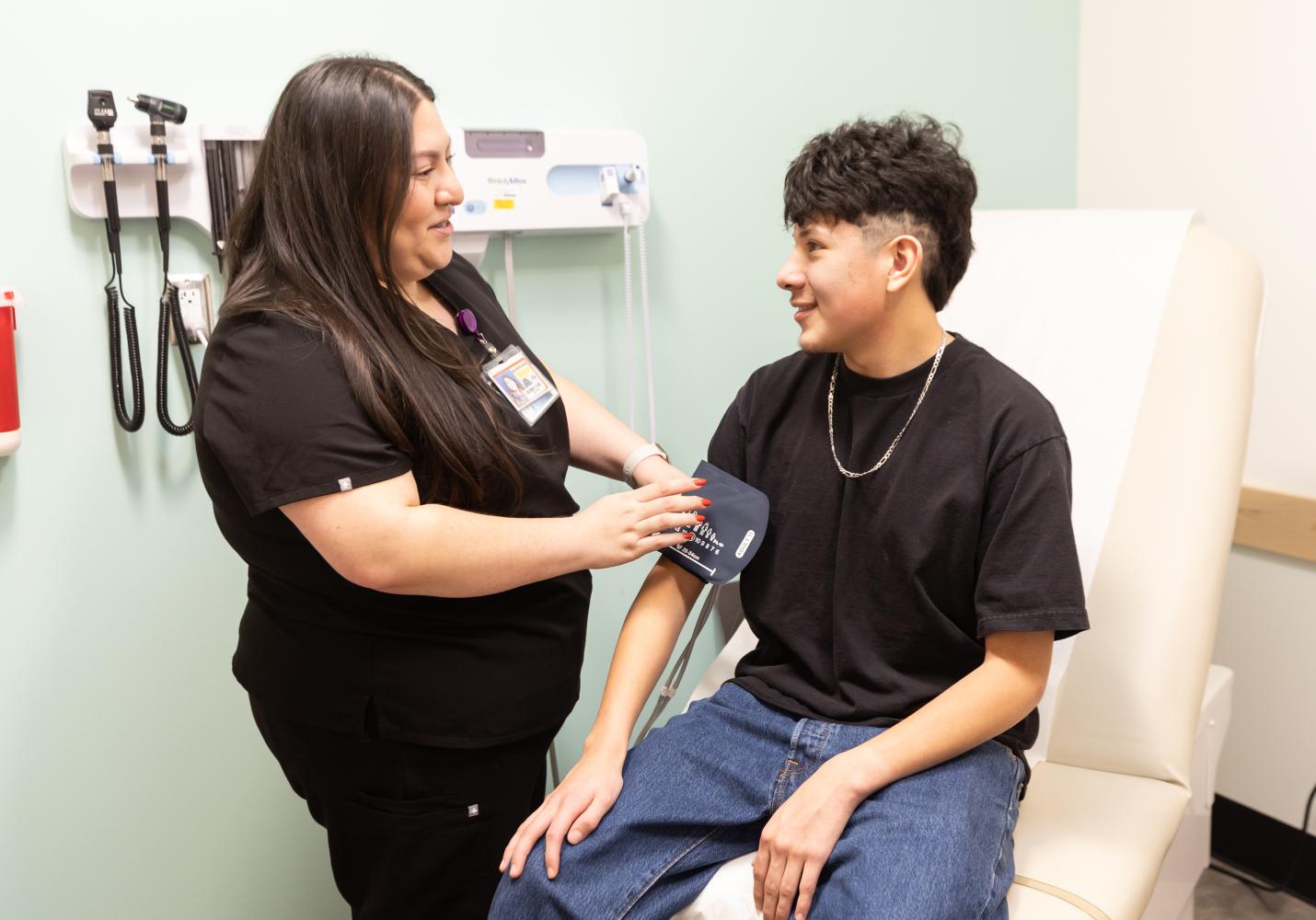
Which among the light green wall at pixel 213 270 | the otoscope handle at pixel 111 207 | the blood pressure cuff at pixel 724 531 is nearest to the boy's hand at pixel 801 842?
the blood pressure cuff at pixel 724 531

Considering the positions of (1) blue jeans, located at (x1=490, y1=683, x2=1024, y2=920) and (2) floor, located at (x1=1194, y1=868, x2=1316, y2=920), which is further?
(2) floor, located at (x1=1194, y1=868, x2=1316, y2=920)

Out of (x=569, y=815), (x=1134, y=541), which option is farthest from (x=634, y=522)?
(x=1134, y=541)

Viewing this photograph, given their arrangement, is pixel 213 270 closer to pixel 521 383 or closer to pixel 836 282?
pixel 521 383

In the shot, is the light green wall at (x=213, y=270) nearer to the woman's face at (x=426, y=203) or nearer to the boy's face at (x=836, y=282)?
the woman's face at (x=426, y=203)

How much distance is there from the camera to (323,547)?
1.14 m

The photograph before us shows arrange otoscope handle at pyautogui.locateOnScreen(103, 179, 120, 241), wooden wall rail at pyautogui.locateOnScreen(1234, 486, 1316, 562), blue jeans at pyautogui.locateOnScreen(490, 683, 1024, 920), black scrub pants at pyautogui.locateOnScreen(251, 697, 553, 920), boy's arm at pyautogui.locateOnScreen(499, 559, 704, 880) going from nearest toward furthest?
1. blue jeans at pyautogui.locateOnScreen(490, 683, 1024, 920)
2. boy's arm at pyautogui.locateOnScreen(499, 559, 704, 880)
3. black scrub pants at pyautogui.locateOnScreen(251, 697, 553, 920)
4. otoscope handle at pyautogui.locateOnScreen(103, 179, 120, 241)
5. wooden wall rail at pyautogui.locateOnScreen(1234, 486, 1316, 562)

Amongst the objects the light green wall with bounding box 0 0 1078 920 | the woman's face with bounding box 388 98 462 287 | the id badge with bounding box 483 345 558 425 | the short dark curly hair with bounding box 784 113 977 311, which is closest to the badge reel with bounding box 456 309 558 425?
the id badge with bounding box 483 345 558 425

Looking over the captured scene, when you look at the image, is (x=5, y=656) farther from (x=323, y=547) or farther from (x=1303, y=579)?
(x=1303, y=579)

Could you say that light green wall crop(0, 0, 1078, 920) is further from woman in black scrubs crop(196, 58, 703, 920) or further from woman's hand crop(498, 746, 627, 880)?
woman's hand crop(498, 746, 627, 880)

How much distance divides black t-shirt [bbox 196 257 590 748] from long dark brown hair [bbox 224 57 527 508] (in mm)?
31

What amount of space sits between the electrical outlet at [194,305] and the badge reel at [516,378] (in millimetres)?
424

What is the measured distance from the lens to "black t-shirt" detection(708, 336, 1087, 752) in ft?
3.84

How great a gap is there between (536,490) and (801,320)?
0.37 m

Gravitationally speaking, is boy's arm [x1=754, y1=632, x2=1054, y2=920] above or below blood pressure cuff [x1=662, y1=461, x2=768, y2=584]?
below
